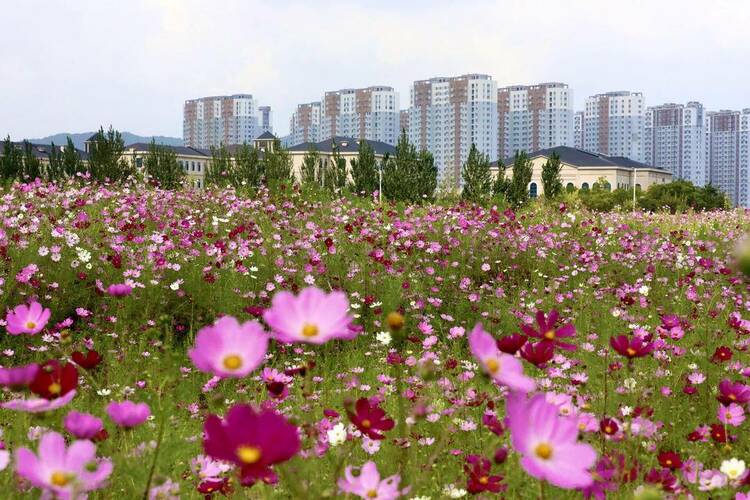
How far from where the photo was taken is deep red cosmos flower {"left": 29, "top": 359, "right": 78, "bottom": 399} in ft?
3.45

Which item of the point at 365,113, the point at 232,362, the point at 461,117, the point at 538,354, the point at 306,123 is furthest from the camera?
the point at 306,123

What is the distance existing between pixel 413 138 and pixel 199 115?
143 feet

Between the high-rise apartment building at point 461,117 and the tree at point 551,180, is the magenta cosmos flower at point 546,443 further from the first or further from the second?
the high-rise apartment building at point 461,117

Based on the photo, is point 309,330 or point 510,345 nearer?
point 309,330

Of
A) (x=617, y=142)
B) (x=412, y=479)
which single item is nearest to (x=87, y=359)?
(x=412, y=479)

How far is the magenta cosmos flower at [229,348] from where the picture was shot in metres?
0.87

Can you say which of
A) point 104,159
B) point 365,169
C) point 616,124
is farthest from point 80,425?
point 616,124

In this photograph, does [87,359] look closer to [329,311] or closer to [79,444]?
[79,444]

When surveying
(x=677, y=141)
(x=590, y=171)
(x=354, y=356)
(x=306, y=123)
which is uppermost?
(x=306, y=123)

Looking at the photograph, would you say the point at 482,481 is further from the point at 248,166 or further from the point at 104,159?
the point at 248,166

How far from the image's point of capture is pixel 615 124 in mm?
120750

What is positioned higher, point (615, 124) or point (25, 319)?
point (615, 124)

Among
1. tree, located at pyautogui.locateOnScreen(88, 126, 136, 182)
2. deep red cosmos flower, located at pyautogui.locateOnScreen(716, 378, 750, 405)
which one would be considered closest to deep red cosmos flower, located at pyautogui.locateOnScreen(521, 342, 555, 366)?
deep red cosmos flower, located at pyautogui.locateOnScreen(716, 378, 750, 405)

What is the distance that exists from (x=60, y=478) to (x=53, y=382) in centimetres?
22
